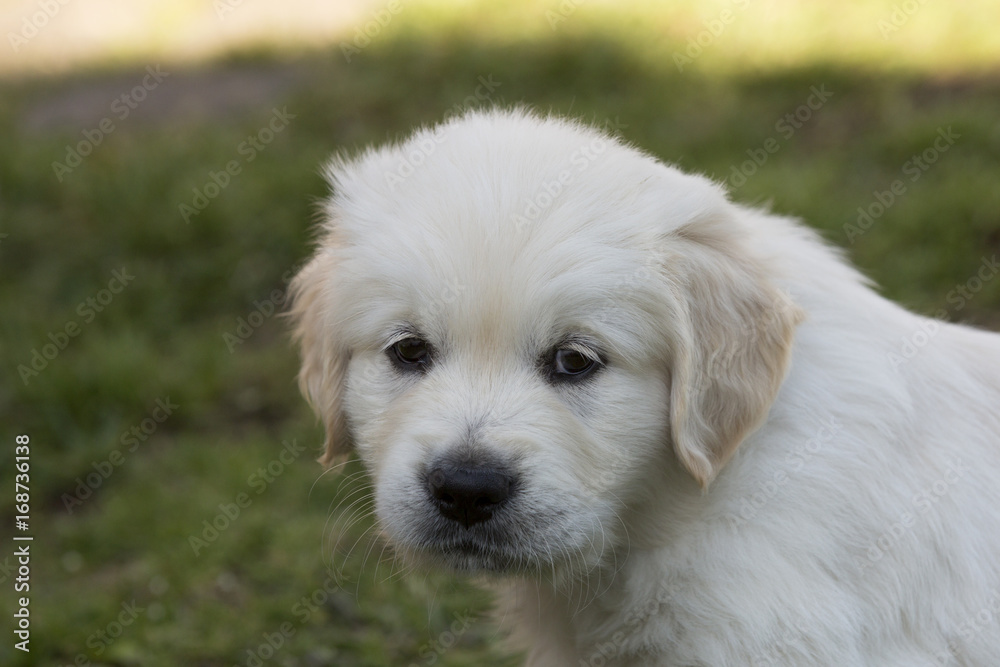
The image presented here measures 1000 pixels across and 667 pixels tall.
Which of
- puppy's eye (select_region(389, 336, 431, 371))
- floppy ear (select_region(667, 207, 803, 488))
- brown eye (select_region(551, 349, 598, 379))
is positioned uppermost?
floppy ear (select_region(667, 207, 803, 488))

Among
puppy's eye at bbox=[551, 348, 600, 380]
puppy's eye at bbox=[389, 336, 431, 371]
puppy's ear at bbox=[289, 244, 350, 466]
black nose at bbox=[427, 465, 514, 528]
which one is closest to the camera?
black nose at bbox=[427, 465, 514, 528]

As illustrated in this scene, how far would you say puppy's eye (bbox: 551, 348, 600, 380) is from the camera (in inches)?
121

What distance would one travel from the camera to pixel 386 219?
324cm

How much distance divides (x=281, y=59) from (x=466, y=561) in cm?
729

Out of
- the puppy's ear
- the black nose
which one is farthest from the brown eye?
the puppy's ear

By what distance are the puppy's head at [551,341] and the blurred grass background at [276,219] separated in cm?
171

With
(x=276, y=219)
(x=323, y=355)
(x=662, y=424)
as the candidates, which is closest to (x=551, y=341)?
(x=662, y=424)

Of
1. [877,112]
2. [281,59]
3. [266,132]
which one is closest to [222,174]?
[266,132]

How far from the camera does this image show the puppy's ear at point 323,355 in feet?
11.6

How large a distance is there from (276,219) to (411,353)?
4.40 metres

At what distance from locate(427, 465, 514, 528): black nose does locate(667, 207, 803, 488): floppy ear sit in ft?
1.75

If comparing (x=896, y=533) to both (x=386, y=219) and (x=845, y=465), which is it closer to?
(x=845, y=465)

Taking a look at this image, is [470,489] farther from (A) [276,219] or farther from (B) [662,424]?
(A) [276,219]

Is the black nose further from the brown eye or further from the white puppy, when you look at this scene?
the brown eye
